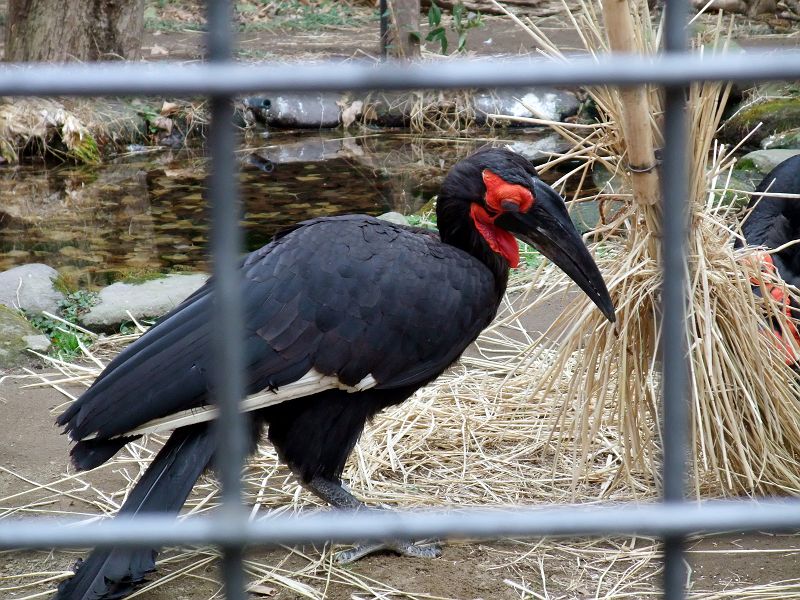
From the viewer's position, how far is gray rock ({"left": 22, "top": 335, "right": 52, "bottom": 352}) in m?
3.76

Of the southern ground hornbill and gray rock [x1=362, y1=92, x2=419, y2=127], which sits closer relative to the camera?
the southern ground hornbill

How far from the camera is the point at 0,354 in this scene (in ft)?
12.1

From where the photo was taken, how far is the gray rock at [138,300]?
4.05 metres

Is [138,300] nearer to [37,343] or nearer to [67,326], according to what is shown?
[67,326]

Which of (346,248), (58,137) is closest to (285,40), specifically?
(58,137)

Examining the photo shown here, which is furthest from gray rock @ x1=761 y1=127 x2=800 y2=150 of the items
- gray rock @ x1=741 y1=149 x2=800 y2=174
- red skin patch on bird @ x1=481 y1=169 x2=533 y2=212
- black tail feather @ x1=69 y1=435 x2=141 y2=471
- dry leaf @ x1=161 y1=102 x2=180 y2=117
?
black tail feather @ x1=69 y1=435 x2=141 y2=471

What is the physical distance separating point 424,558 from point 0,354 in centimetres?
186

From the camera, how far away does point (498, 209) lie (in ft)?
8.79

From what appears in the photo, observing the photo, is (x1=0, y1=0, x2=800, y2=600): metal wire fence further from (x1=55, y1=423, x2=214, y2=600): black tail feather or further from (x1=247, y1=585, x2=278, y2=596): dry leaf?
(x1=247, y1=585, x2=278, y2=596): dry leaf

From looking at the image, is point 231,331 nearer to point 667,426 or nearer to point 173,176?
point 667,426

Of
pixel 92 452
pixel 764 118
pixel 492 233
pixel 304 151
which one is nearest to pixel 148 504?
pixel 92 452

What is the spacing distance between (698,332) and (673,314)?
1.83 m

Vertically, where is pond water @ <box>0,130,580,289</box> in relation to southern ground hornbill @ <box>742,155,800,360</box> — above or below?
below

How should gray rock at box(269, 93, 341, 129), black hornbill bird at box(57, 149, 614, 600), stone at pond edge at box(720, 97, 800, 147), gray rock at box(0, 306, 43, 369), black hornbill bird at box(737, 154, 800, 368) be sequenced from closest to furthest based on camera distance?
A: black hornbill bird at box(57, 149, 614, 600) → black hornbill bird at box(737, 154, 800, 368) → gray rock at box(0, 306, 43, 369) → stone at pond edge at box(720, 97, 800, 147) → gray rock at box(269, 93, 341, 129)
